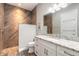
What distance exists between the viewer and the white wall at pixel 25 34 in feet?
6.36

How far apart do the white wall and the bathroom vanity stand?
0.12m

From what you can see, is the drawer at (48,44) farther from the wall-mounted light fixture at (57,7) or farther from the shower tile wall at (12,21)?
the wall-mounted light fixture at (57,7)

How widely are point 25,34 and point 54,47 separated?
65cm

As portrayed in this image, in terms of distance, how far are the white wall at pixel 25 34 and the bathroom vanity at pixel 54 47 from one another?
0.12m

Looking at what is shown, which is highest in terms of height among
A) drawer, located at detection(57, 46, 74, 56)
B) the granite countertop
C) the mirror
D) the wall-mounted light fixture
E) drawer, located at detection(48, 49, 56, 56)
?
the wall-mounted light fixture

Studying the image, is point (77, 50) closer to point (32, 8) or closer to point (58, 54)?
point (58, 54)

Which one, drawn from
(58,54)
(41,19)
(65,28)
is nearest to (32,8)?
(41,19)

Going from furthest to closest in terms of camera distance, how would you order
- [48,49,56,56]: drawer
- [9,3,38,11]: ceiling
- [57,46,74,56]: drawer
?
1. [9,3,38,11]: ceiling
2. [48,49,56,56]: drawer
3. [57,46,74,56]: drawer

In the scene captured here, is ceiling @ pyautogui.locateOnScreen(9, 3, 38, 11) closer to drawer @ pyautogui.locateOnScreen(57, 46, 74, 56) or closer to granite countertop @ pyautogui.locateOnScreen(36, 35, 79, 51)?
granite countertop @ pyautogui.locateOnScreen(36, 35, 79, 51)

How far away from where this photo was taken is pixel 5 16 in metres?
1.92

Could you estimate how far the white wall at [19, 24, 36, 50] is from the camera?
1.94 m

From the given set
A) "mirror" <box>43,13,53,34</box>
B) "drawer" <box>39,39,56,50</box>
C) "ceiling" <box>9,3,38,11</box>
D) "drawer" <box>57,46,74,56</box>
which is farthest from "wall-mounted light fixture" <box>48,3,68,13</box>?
"drawer" <box>57,46,74,56</box>

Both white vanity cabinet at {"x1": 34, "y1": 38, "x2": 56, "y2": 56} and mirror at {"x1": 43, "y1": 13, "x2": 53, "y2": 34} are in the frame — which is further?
mirror at {"x1": 43, "y1": 13, "x2": 53, "y2": 34}

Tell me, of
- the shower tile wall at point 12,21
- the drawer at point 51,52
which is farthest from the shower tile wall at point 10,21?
the drawer at point 51,52
